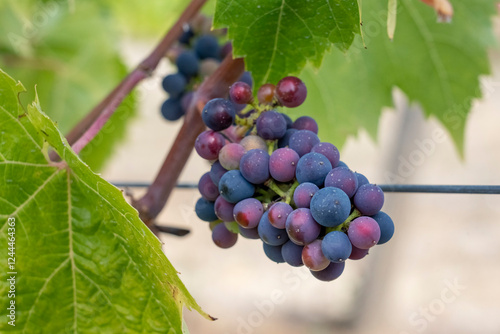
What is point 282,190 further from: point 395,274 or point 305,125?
point 395,274

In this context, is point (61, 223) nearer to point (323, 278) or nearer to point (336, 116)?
point (323, 278)

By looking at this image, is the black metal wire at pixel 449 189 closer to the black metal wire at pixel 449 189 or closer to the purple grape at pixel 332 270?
the black metal wire at pixel 449 189

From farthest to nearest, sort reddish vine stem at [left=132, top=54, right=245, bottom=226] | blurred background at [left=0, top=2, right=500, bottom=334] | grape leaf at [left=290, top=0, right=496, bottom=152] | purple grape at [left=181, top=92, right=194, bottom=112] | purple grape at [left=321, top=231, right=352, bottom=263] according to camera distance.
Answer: blurred background at [left=0, top=2, right=500, bottom=334]
grape leaf at [left=290, top=0, right=496, bottom=152]
purple grape at [left=181, top=92, right=194, bottom=112]
reddish vine stem at [left=132, top=54, right=245, bottom=226]
purple grape at [left=321, top=231, right=352, bottom=263]

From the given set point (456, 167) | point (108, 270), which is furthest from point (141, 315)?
point (456, 167)

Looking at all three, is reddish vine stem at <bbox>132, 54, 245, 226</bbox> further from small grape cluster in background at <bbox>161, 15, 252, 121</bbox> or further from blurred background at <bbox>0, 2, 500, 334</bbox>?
blurred background at <bbox>0, 2, 500, 334</bbox>

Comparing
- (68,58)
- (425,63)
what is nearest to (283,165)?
(425,63)

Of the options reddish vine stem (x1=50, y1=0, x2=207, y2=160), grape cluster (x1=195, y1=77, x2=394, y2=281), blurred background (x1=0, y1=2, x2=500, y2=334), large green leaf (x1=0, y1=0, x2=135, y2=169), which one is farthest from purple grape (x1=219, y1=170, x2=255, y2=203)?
blurred background (x1=0, y1=2, x2=500, y2=334)
